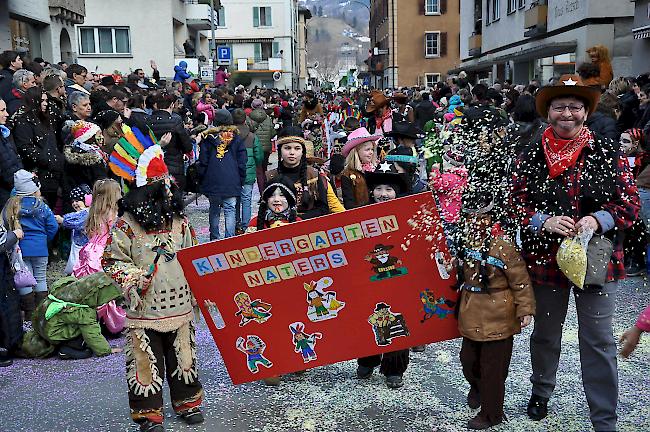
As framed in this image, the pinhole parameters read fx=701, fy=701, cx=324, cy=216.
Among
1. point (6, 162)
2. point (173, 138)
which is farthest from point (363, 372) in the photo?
point (173, 138)

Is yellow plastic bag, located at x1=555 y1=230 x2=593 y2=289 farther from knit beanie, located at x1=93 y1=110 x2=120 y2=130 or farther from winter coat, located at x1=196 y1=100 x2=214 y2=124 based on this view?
winter coat, located at x1=196 y1=100 x2=214 y2=124

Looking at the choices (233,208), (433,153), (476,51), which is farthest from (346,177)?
(476,51)

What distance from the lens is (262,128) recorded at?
12.1 m

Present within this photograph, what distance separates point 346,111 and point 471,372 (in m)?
13.4

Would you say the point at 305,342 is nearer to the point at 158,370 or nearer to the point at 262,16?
the point at 158,370

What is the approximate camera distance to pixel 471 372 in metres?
4.14

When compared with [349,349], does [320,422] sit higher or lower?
lower

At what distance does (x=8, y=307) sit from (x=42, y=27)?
17713 millimetres

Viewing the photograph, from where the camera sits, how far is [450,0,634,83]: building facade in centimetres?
2017

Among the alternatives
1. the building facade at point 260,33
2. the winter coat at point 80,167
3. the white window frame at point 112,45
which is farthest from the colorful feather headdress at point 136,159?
the building facade at point 260,33

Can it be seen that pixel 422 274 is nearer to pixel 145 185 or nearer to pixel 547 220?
pixel 547 220

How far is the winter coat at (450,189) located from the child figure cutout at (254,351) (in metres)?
1.43

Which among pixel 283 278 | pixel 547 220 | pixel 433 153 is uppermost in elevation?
pixel 433 153

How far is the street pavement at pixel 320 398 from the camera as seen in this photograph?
14.1ft
